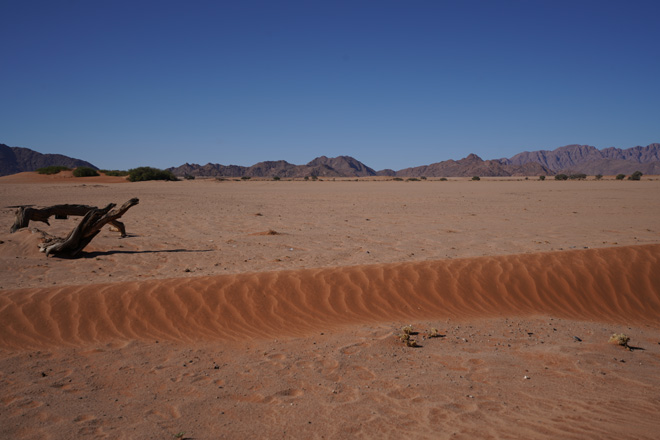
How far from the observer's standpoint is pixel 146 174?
1768 inches

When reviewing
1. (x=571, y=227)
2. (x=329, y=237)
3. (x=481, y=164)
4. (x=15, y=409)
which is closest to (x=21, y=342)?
(x=15, y=409)

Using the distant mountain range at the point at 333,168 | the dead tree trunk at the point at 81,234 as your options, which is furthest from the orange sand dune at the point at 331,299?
the distant mountain range at the point at 333,168

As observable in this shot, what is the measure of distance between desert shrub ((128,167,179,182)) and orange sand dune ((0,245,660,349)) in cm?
4120

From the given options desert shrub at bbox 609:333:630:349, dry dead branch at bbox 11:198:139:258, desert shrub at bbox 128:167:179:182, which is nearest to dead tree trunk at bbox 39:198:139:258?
dry dead branch at bbox 11:198:139:258

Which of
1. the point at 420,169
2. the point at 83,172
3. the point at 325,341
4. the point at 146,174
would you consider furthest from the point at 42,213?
the point at 420,169

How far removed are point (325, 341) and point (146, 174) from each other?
44047 mm

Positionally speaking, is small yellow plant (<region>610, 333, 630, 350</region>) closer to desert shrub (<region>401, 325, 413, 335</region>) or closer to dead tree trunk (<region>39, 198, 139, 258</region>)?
desert shrub (<region>401, 325, 413, 335</region>)

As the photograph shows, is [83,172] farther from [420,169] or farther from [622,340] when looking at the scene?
[420,169]

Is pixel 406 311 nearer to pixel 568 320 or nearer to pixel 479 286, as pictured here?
pixel 479 286

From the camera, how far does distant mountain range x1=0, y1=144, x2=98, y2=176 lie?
10419 cm

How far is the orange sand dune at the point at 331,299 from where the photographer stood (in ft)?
17.8

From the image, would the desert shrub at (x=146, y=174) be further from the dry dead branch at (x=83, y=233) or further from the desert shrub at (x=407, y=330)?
the desert shrub at (x=407, y=330)

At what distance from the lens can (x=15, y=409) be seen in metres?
3.52

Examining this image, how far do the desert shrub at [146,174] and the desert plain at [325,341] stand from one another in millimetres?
36724
